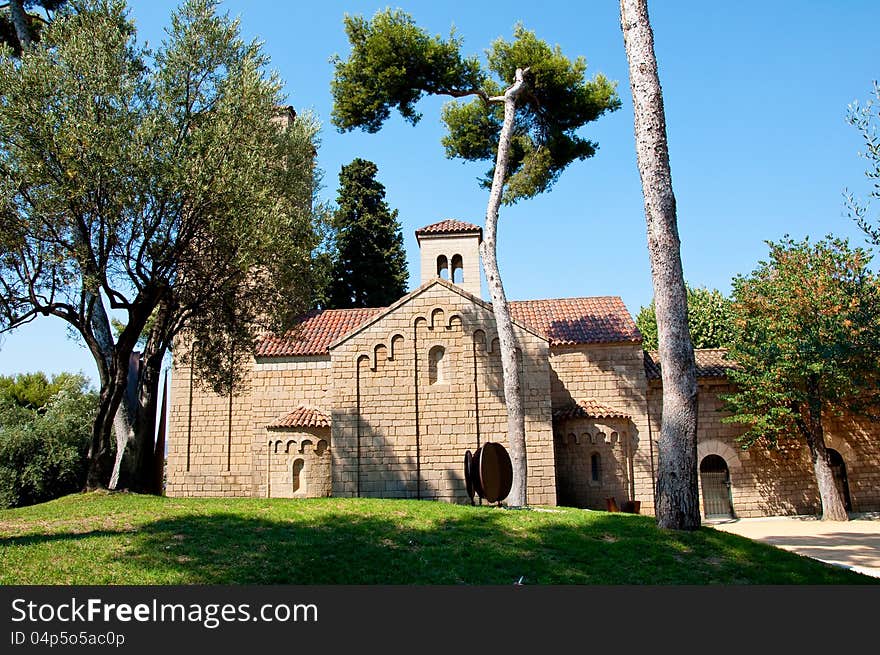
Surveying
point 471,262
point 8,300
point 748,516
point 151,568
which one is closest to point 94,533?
point 151,568

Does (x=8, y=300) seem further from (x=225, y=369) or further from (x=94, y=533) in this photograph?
(x=94, y=533)

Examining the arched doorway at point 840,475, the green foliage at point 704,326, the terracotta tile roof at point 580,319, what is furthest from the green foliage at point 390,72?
the green foliage at point 704,326

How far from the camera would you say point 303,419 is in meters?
20.8

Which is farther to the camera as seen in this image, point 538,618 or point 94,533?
point 94,533

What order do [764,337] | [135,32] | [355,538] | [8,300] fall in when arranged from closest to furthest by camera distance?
[355,538] → [8,300] → [135,32] → [764,337]

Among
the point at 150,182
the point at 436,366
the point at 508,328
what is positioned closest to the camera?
the point at 150,182

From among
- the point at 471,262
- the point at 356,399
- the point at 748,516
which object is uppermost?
the point at 471,262

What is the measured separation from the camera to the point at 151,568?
847cm

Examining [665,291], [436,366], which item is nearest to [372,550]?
[665,291]

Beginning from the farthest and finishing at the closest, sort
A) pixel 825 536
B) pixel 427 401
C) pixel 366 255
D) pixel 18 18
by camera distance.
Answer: pixel 366 255 → pixel 427 401 → pixel 18 18 → pixel 825 536

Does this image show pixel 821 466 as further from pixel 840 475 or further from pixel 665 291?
pixel 665 291

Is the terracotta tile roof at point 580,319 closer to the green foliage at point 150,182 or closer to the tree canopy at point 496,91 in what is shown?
the tree canopy at point 496,91

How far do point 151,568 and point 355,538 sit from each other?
301 cm

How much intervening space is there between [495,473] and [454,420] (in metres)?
3.65
